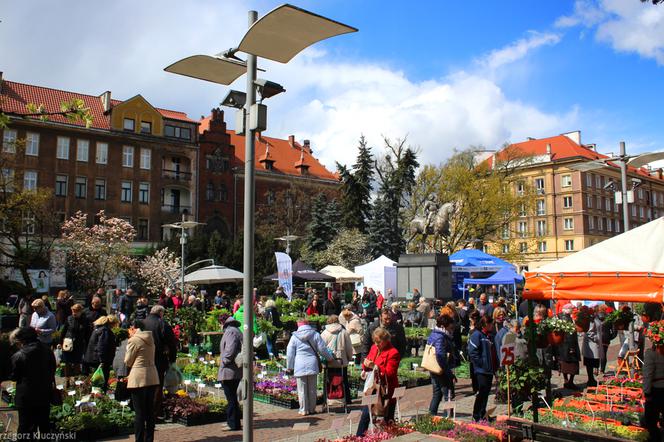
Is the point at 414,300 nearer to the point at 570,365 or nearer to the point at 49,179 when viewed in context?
the point at 570,365

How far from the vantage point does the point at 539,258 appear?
246 feet

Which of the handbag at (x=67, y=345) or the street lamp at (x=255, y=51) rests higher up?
the street lamp at (x=255, y=51)

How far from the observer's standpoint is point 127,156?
53.6m

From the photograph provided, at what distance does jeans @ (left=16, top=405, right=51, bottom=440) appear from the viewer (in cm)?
693

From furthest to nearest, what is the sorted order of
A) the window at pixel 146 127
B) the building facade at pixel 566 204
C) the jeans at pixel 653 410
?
the building facade at pixel 566 204 < the window at pixel 146 127 < the jeans at pixel 653 410

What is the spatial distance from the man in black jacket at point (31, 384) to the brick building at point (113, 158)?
44449 mm

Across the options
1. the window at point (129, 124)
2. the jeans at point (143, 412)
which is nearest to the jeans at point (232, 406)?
the jeans at point (143, 412)

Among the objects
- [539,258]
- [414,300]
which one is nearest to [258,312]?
[414,300]

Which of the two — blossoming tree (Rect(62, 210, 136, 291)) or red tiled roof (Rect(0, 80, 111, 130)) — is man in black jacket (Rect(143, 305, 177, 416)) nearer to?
blossoming tree (Rect(62, 210, 136, 291))

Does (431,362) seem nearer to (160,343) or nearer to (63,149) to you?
(160,343)

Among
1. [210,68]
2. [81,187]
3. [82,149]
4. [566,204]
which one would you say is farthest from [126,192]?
[566,204]

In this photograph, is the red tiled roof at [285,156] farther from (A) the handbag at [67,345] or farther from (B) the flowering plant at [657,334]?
(B) the flowering plant at [657,334]

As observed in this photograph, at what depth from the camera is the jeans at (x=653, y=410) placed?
7.37 m

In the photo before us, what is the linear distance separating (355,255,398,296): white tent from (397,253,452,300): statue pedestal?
4.31 metres
